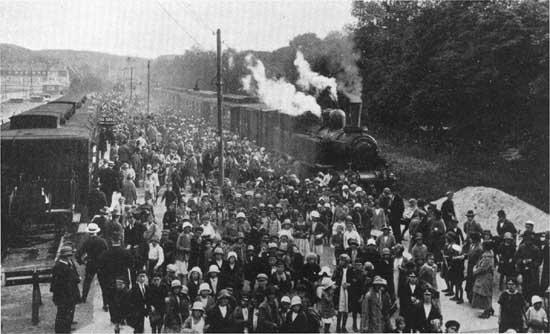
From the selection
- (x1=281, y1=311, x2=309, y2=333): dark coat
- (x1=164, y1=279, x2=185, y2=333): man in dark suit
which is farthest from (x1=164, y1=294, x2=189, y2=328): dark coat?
(x1=281, y1=311, x2=309, y2=333): dark coat

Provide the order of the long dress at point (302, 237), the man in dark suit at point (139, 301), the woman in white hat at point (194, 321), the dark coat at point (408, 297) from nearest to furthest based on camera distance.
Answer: the woman in white hat at point (194, 321) → the dark coat at point (408, 297) → the man in dark suit at point (139, 301) → the long dress at point (302, 237)

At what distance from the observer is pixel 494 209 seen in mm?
17844

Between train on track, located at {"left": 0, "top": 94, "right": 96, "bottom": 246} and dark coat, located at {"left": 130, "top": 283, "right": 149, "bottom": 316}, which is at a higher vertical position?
train on track, located at {"left": 0, "top": 94, "right": 96, "bottom": 246}

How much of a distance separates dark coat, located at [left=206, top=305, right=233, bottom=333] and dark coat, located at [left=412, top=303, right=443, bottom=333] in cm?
271

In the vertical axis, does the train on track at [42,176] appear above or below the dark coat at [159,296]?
above

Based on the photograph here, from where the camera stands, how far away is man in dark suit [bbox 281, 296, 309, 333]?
763 cm

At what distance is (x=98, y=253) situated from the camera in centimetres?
1017

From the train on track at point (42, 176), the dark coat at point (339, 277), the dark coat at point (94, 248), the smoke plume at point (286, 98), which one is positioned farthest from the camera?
the smoke plume at point (286, 98)

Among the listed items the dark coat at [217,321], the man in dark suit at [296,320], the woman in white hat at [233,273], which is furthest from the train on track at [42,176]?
the man in dark suit at [296,320]

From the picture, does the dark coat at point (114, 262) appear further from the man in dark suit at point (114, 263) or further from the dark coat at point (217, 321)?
the dark coat at point (217, 321)

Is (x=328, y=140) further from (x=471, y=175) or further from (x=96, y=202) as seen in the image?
(x=96, y=202)

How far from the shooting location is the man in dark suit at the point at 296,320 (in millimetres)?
7629

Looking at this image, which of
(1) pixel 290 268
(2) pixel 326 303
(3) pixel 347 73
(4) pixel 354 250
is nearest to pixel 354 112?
(4) pixel 354 250

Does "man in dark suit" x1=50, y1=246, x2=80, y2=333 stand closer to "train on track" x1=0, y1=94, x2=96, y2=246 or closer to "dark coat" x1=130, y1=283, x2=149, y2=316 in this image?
"dark coat" x1=130, y1=283, x2=149, y2=316
